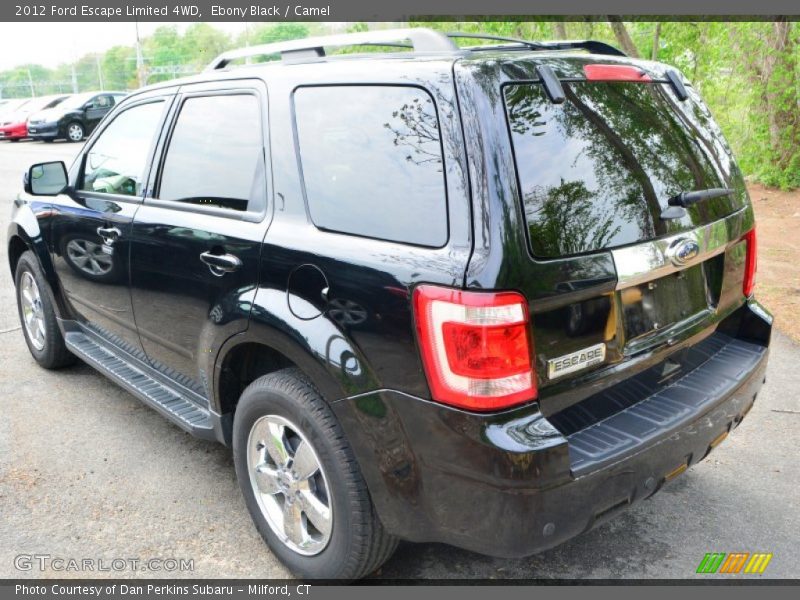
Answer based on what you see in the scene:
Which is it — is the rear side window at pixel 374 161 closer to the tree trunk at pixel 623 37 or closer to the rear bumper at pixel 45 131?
the tree trunk at pixel 623 37

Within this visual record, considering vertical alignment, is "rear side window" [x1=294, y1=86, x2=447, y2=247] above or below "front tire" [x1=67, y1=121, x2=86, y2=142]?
above

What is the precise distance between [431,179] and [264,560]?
173 centimetres

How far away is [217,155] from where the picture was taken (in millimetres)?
3166

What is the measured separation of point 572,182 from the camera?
2.35 m

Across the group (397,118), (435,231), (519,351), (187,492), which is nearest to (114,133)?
(187,492)

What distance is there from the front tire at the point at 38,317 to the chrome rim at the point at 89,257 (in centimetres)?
56

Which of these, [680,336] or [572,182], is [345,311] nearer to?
[572,182]

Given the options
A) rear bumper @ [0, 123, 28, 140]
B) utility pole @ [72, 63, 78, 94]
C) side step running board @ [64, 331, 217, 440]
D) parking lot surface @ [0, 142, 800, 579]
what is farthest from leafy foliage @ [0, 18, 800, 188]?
utility pole @ [72, 63, 78, 94]

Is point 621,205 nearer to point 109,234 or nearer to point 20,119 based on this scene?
point 109,234

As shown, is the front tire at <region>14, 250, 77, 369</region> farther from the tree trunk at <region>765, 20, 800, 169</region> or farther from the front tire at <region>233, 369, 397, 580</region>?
the tree trunk at <region>765, 20, 800, 169</region>

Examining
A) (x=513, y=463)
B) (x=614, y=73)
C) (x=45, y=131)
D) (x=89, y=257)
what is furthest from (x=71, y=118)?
(x=513, y=463)

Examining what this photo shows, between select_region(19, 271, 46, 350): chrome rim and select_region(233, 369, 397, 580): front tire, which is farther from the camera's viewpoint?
select_region(19, 271, 46, 350): chrome rim

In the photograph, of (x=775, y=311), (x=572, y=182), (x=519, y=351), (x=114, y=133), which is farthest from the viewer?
(x=775, y=311)

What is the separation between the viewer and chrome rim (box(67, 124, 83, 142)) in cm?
2342
